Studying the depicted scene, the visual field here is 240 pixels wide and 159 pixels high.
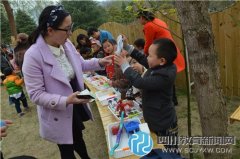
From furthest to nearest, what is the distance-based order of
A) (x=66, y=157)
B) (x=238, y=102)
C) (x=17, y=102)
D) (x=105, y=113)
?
(x=17, y=102) < (x=238, y=102) < (x=105, y=113) < (x=66, y=157)

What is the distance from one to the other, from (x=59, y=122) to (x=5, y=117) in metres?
4.70

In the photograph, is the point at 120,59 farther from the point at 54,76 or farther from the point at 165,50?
the point at 54,76

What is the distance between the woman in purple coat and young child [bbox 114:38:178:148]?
47 cm

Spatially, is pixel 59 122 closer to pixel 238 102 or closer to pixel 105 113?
pixel 105 113

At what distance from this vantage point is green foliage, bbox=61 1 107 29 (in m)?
19.9

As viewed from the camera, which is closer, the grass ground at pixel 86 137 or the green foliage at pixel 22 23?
the grass ground at pixel 86 137

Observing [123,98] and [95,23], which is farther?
[95,23]

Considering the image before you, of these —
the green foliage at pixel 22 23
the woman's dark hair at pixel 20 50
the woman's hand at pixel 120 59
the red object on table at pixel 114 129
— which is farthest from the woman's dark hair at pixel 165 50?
the green foliage at pixel 22 23

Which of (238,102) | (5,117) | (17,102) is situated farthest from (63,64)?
(5,117)

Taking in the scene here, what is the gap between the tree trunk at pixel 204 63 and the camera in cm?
153

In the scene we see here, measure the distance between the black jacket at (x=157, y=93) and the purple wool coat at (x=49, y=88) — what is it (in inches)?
22.3

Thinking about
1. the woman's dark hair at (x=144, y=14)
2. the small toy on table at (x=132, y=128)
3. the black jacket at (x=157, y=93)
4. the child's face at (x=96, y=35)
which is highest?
the woman's dark hair at (x=144, y=14)

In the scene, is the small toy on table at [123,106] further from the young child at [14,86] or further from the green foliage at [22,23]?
the green foliage at [22,23]

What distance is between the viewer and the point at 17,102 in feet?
19.5
